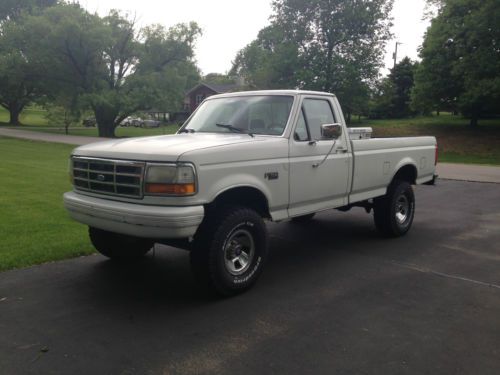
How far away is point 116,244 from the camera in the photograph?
5496mm

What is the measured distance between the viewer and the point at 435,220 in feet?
27.4

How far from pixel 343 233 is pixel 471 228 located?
2235 mm

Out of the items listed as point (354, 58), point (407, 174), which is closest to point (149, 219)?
point (407, 174)

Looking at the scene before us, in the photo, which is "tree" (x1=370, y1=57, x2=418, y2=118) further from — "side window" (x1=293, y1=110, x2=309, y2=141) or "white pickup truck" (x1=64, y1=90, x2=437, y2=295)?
"side window" (x1=293, y1=110, x2=309, y2=141)

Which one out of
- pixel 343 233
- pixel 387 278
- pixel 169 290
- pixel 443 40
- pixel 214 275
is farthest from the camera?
pixel 443 40

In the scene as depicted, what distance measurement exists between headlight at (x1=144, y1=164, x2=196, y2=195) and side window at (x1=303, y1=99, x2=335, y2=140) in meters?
1.99

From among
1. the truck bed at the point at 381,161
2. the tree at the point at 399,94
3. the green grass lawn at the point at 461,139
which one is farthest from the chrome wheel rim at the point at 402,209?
the tree at the point at 399,94

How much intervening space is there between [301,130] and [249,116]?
0.64m

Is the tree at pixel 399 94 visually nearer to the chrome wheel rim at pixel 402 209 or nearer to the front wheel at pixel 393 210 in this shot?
the chrome wheel rim at pixel 402 209

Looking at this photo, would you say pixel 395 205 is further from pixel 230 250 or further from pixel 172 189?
pixel 172 189

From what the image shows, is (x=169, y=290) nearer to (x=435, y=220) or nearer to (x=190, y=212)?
(x=190, y=212)

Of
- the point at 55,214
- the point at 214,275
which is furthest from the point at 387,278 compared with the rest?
the point at 55,214

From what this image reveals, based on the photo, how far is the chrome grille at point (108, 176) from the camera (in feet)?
13.8

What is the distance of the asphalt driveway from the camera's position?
336 centimetres
